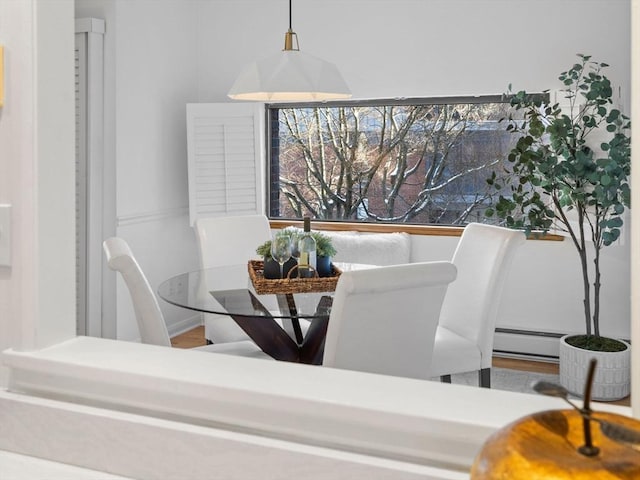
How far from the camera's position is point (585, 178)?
3.95 metres

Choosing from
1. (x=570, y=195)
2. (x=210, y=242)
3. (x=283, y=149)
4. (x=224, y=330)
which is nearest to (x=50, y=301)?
(x=224, y=330)

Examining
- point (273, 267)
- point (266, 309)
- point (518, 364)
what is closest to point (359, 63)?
point (518, 364)

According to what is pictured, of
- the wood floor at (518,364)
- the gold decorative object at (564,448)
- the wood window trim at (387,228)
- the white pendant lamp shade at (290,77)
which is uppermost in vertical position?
the white pendant lamp shade at (290,77)

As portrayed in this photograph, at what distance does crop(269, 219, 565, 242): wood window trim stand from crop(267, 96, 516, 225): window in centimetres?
11

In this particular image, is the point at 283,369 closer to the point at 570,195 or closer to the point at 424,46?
the point at 570,195

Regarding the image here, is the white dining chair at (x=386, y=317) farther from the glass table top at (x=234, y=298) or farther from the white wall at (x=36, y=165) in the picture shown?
the white wall at (x=36, y=165)

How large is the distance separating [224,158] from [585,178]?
8.18 feet

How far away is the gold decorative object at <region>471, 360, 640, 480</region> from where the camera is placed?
0.65 meters

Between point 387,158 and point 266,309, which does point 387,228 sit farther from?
point 266,309

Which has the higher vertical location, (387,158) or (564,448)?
(387,158)

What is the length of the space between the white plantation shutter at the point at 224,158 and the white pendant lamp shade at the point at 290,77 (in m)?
2.41

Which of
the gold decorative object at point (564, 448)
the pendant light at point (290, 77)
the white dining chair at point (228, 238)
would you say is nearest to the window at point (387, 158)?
the white dining chair at point (228, 238)

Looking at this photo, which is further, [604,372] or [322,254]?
[604,372]

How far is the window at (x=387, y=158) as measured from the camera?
485 centimetres
